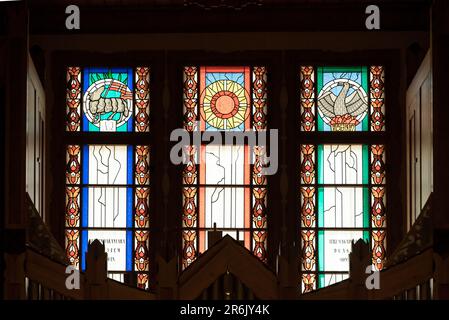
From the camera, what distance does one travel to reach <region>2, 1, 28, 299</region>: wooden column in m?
5.42

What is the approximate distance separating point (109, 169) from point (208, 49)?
109cm

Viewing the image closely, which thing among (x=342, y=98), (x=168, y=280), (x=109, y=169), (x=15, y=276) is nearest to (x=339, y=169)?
(x=342, y=98)

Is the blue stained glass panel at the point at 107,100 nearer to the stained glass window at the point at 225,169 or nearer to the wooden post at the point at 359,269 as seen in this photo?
the stained glass window at the point at 225,169

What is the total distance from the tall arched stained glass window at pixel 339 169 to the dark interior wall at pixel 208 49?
0.12 m

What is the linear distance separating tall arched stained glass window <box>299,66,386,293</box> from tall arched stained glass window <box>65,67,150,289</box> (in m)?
1.11

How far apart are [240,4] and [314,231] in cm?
163

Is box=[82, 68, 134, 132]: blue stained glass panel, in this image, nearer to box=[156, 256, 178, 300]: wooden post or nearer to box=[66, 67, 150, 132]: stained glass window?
box=[66, 67, 150, 132]: stained glass window

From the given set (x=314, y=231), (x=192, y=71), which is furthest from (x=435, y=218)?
(x=192, y=71)

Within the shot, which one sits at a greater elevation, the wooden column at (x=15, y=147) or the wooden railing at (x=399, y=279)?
the wooden column at (x=15, y=147)

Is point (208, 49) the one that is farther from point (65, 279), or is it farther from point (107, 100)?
point (65, 279)

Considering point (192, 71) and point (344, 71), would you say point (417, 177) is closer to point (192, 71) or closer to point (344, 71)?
point (344, 71)

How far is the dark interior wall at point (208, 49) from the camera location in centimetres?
796

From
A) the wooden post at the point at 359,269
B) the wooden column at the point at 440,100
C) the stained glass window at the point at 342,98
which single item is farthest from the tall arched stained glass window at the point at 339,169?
the wooden post at the point at 359,269

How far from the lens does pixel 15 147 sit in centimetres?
559
